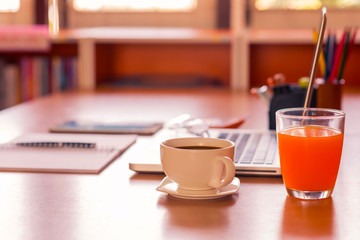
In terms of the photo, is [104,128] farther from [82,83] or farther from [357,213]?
[82,83]

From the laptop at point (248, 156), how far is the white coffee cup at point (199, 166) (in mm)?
133

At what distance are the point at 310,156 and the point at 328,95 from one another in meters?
0.56

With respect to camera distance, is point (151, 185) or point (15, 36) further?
point (15, 36)

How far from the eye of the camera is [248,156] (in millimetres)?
890

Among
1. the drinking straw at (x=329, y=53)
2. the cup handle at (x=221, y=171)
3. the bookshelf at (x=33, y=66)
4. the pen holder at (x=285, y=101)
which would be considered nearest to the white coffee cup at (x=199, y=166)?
the cup handle at (x=221, y=171)

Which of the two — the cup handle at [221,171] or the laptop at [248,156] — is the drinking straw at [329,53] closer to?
the laptop at [248,156]

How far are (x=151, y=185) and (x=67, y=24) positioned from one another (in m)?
2.43

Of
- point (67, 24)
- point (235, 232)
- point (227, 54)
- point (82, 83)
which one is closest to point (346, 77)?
point (227, 54)

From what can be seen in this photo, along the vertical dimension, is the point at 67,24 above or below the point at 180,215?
above

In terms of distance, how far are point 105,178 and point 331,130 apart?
0.33 metres

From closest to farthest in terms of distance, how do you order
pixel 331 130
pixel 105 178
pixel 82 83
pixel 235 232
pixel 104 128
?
pixel 235 232 → pixel 331 130 → pixel 105 178 → pixel 104 128 → pixel 82 83

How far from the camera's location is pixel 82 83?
2156 millimetres

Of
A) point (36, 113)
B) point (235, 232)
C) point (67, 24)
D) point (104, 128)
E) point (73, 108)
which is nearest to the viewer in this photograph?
point (235, 232)

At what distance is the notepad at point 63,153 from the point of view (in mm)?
877
